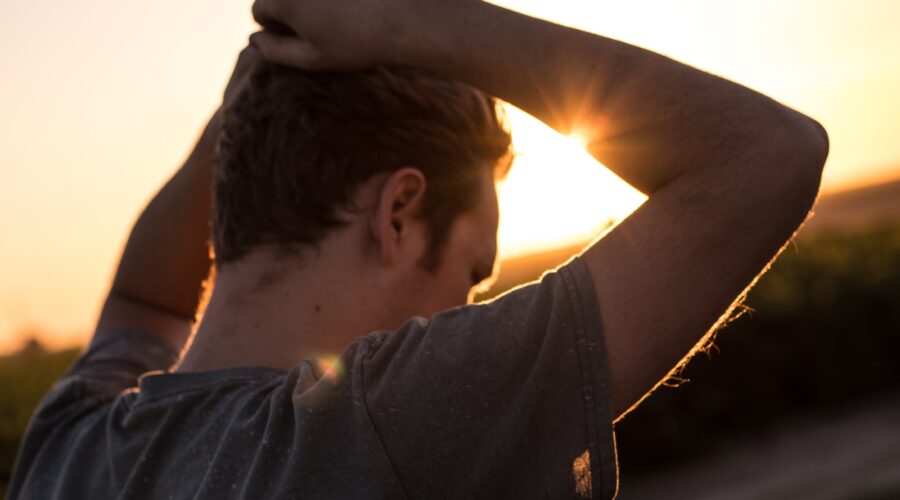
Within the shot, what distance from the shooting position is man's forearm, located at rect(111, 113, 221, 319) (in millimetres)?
2838

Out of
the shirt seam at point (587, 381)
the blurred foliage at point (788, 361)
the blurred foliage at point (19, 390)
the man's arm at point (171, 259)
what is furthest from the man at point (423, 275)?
the blurred foliage at point (788, 361)

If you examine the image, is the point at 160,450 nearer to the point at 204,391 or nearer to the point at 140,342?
the point at 204,391

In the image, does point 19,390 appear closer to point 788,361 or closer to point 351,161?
point 351,161

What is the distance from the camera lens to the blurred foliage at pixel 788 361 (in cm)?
1039

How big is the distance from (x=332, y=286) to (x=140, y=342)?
80 cm

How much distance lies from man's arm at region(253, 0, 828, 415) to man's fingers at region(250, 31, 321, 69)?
2.4 inches

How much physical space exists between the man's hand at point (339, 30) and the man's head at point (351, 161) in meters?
0.07

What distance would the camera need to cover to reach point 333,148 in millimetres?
2139

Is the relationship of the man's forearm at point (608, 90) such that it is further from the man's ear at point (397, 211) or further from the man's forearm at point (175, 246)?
the man's forearm at point (175, 246)

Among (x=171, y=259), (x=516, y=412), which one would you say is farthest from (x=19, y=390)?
(x=516, y=412)

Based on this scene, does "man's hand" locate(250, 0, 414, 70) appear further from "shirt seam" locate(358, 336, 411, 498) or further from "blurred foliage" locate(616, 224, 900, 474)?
"blurred foliage" locate(616, 224, 900, 474)

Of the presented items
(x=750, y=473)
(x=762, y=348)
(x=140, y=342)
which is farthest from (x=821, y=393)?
(x=140, y=342)

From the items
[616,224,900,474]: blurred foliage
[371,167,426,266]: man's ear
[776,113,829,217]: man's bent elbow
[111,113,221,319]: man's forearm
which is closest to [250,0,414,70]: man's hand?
[371,167,426,266]: man's ear

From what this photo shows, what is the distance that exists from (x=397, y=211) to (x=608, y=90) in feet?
1.64
